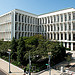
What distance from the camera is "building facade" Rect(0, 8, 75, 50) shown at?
1549 inches

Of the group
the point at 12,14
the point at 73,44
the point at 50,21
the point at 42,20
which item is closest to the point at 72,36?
the point at 73,44

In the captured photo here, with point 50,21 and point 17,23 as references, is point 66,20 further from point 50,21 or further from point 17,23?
point 17,23

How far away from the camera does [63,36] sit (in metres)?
40.8

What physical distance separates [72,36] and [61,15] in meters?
12.5

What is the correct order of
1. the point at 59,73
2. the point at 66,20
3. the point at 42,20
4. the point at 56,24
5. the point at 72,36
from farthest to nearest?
the point at 42,20
the point at 56,24
the point at 66,20
the point at 72,36
the point at 59,73

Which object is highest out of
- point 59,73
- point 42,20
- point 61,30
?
point 42,20

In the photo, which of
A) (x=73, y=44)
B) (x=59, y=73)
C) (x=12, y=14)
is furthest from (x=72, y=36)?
(x=12, y=14)

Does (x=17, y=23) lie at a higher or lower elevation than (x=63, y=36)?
higher

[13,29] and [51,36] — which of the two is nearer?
[13,29]

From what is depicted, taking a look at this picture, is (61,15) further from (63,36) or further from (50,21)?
(63,36)

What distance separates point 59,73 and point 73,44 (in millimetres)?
25864

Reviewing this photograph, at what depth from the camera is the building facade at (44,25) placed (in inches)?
1549

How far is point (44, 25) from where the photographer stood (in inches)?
1935

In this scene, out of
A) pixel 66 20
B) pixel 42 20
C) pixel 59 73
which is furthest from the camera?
pixel 42 20
